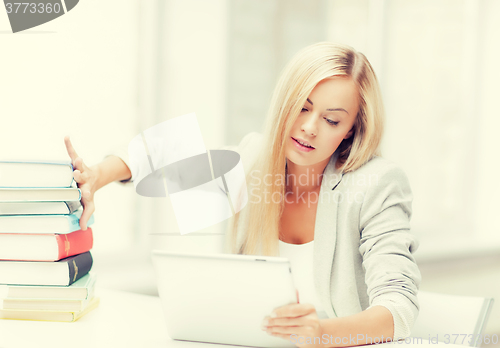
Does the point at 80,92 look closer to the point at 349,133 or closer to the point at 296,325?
the point at 349,133

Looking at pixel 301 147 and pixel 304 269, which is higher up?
pixel 301 147

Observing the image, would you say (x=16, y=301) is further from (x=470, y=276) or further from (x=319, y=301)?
(x=470, y=276)

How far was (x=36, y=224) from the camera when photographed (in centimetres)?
87

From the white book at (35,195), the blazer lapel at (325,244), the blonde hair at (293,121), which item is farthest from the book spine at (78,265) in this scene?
the blazer lapel at (325,244)

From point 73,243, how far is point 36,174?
17 cm

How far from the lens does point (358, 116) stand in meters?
1.13

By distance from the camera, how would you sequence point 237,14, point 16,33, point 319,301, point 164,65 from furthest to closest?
point 237,14 → point 164,65 → point 16,33 → point 319,301

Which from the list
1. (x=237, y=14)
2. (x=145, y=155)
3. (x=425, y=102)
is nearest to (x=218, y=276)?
(x=145, y=155)

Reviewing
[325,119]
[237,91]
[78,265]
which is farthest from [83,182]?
[237,91]

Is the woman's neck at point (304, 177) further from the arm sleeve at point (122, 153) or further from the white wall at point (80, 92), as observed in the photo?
the white wall at point (80, 92)

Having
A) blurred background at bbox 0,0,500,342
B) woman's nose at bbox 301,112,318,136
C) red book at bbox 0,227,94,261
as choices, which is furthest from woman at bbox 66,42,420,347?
blurred background at bbox 0,0,500,342

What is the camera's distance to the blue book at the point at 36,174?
0.85 m

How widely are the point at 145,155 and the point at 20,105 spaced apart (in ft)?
1.26

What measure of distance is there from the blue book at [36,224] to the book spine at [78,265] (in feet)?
0.24
